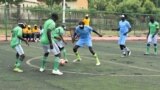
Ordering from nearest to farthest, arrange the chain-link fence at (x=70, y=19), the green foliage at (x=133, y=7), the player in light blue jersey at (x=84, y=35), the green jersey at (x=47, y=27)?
the green jersey at (x=47, y=27) < the player in light blue jersey at (x=84, y=35) < the chain-link fence at (x=70, y=19) < the green foliage at (x=133, y=7)

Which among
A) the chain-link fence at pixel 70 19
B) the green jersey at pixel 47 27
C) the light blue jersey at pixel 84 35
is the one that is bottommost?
the chain-link fence at pixel 70 19

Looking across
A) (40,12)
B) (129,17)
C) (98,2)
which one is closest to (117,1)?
(98,2)

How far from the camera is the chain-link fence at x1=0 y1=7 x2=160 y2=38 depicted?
37219 mm

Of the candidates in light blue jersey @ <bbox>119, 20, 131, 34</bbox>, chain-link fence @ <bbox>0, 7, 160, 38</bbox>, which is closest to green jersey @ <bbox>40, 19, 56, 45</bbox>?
light blue jersey @ <bbox>119, 20, 131, 34</bbox>

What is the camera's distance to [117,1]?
6562 cm

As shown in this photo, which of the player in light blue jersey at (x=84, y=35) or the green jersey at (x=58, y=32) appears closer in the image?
the green jersey at (x=58, y=32)

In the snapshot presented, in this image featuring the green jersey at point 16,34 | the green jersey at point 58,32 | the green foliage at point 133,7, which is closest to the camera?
the green jersey at point 16,34

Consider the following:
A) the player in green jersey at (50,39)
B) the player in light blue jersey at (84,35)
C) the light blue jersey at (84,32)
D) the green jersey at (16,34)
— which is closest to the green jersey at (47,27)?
the player in green jersey at (50,39)

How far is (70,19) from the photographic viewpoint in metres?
41.4

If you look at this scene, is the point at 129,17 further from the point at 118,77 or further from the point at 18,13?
the point at 118,77

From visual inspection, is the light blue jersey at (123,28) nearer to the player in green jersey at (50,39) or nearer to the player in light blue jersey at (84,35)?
the player in light blue jersey at (84,35)

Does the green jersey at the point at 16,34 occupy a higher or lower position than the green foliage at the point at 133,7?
higher

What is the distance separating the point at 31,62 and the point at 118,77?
499cm

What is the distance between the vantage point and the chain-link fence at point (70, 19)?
37.2 meters
